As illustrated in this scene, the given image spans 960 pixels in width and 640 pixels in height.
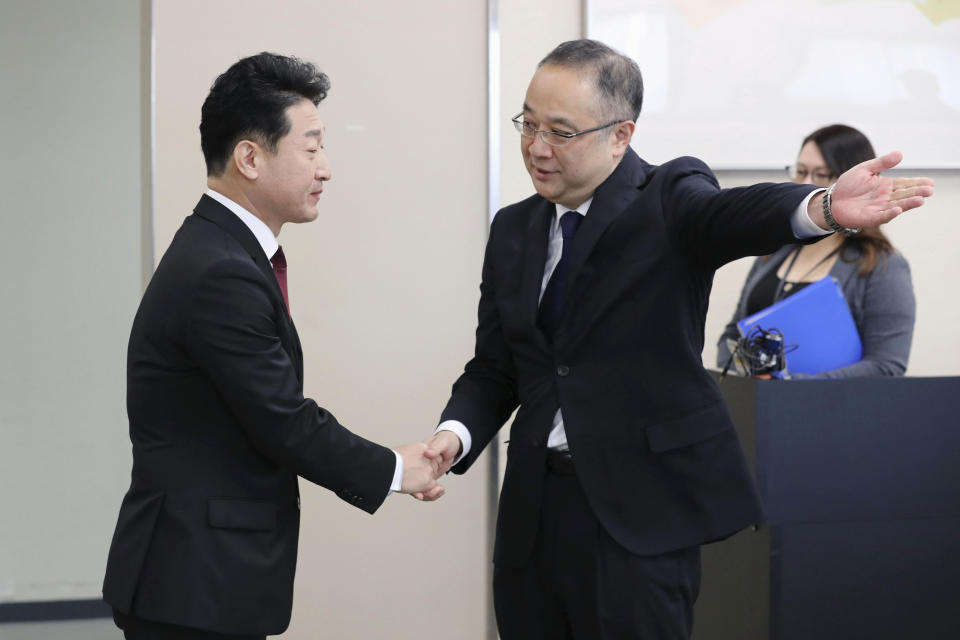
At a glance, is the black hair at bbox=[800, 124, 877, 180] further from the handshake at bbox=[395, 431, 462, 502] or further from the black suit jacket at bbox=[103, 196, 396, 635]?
the black suit jacket at bbox=[103, 196, 396, 635]

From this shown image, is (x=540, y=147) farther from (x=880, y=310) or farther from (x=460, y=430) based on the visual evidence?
(x=880, y=310)

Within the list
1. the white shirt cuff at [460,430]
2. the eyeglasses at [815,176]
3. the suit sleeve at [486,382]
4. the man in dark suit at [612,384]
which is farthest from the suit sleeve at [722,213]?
the eyeglasses at [815,176]

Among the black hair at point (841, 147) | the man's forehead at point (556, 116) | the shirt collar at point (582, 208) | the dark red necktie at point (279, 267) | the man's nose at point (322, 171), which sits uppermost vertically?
the black hair at point (841, 147)

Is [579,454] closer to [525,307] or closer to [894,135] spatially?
[525,307]

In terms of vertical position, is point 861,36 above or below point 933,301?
above

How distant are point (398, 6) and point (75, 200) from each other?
5.02 feet

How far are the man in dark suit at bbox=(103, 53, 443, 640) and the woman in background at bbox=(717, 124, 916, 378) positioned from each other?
1.63 metres

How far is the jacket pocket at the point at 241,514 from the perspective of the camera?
5.49 feet

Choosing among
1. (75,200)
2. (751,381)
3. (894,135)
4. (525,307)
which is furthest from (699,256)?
(75,200)

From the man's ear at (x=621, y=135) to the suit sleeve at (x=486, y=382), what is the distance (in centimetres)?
32

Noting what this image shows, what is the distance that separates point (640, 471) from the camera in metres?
1.77

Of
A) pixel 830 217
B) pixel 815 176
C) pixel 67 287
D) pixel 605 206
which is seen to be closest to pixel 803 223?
pixel 830 217

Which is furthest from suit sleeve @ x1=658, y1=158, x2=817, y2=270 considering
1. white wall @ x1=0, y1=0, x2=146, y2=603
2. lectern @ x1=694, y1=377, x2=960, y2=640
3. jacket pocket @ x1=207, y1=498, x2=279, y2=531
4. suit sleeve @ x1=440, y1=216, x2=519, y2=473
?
white wall @ x1=0, y1=0, x2=146, y2=603

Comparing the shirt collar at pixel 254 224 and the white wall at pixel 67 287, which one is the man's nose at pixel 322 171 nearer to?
the shirt collar at pixel 254 224
